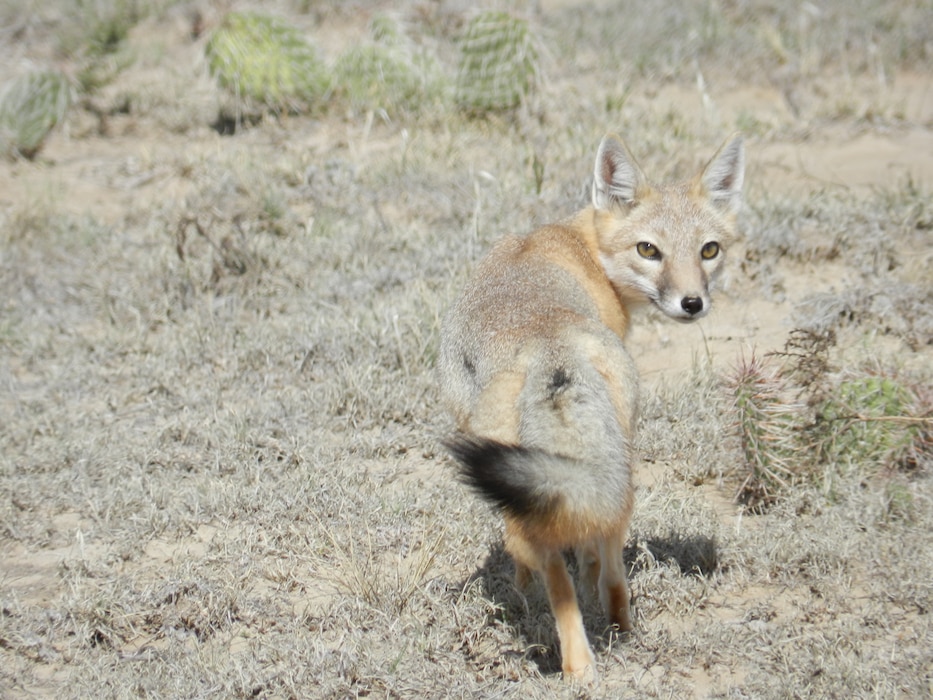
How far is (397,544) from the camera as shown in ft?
15.5

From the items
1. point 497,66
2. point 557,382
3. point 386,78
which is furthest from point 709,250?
point 386,78

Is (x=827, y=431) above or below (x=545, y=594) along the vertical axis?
above

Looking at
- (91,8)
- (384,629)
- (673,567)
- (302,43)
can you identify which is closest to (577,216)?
(673,567)

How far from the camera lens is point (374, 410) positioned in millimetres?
5652

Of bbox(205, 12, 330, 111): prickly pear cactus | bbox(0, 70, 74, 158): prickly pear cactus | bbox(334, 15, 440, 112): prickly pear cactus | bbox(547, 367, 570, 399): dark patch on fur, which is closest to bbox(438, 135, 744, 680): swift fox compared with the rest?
bbox(547, 367, 570, 399): dark patch on fur

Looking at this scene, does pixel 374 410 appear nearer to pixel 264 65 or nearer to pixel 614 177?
pixel 614 177

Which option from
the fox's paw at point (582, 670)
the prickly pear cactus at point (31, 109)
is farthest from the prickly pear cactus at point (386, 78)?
the fox's paw at point (582, 670)

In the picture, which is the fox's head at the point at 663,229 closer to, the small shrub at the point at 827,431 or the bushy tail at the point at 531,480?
the small shrub at the point at 827,431

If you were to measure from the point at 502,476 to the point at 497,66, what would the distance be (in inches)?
246

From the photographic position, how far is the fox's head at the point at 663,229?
4.59m

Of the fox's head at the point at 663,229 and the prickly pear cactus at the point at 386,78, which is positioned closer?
the fox's head at the point at 663,229

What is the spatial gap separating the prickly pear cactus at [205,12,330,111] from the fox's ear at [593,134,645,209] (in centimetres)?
481

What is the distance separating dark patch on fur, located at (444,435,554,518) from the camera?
3.04 m

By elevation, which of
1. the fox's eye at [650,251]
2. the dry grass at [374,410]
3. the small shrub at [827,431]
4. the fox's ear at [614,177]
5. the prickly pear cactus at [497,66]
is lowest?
the dry grass at [374,410]
